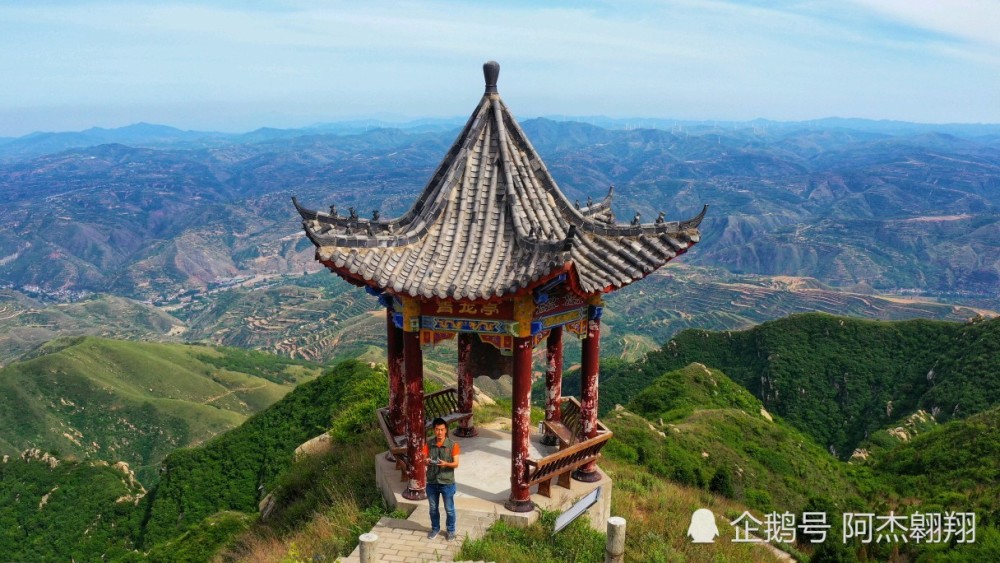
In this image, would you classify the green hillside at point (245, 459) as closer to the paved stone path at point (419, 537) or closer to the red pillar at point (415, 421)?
the red pillar at point (415, 421)

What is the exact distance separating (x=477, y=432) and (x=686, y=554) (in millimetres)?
8120

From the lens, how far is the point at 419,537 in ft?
50.9

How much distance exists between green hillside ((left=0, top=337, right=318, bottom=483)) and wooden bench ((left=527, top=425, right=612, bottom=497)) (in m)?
84.0

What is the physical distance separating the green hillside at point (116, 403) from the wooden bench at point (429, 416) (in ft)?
256

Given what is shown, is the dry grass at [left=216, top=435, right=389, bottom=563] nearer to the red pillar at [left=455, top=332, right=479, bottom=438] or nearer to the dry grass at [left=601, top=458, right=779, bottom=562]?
the red pillar at [left=455, top=332, right=479, bottom=438]

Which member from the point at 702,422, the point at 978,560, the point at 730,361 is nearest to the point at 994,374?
the point at 730,361

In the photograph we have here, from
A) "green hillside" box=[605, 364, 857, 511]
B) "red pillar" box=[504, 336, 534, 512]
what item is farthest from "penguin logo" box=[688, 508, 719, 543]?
"green hillside" box=[605, 364, 857, 511]

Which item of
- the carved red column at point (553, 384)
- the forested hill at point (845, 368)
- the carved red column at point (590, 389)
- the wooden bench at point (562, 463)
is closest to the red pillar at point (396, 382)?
the carved red column at point (553, 384)

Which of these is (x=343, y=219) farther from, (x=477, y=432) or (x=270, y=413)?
(x=270, y=413)

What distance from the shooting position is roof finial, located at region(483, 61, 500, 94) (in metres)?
17.2

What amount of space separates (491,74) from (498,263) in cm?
561

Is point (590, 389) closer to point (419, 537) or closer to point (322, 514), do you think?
point (419, 537)

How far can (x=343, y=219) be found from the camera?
59.2ft

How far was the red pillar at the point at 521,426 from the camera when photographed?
51.8 feet
